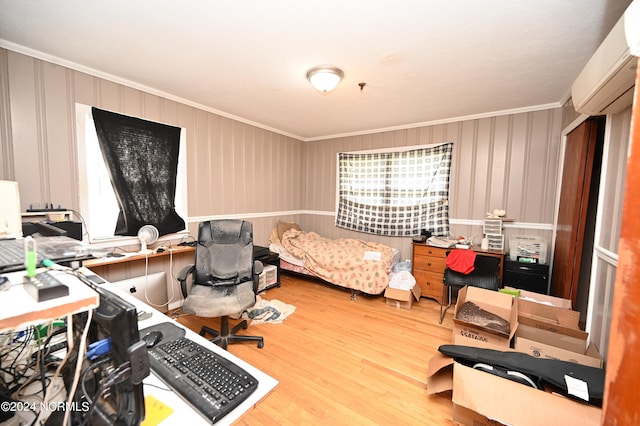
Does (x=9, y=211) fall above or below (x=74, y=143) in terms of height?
below

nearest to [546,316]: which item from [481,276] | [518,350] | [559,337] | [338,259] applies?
[559,337]

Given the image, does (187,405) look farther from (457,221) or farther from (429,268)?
(457,221)

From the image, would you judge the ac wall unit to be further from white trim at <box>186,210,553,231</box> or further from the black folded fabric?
white trim at <box>186,210,553,231</box>

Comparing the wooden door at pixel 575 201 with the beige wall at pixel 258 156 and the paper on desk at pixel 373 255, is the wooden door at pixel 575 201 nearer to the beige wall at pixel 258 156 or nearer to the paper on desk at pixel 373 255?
the beige wall at pixel 258 156

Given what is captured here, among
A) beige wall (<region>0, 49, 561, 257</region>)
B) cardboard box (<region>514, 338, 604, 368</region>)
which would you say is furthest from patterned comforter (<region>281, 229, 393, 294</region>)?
cardboard box (<region>514, 338, 604, 368</region>)

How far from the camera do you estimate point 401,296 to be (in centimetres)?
310

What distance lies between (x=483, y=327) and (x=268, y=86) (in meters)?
2.93

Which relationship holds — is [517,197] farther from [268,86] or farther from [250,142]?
[250,142]

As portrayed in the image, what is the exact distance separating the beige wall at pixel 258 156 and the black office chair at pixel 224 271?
95cm

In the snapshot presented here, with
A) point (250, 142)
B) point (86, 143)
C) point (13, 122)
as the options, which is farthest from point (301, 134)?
point (13, 122)

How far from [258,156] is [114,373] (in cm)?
371

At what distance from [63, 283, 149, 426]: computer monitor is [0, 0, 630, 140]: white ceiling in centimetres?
175

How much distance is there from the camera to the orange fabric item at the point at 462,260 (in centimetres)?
280

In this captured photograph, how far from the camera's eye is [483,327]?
6.33 feet
